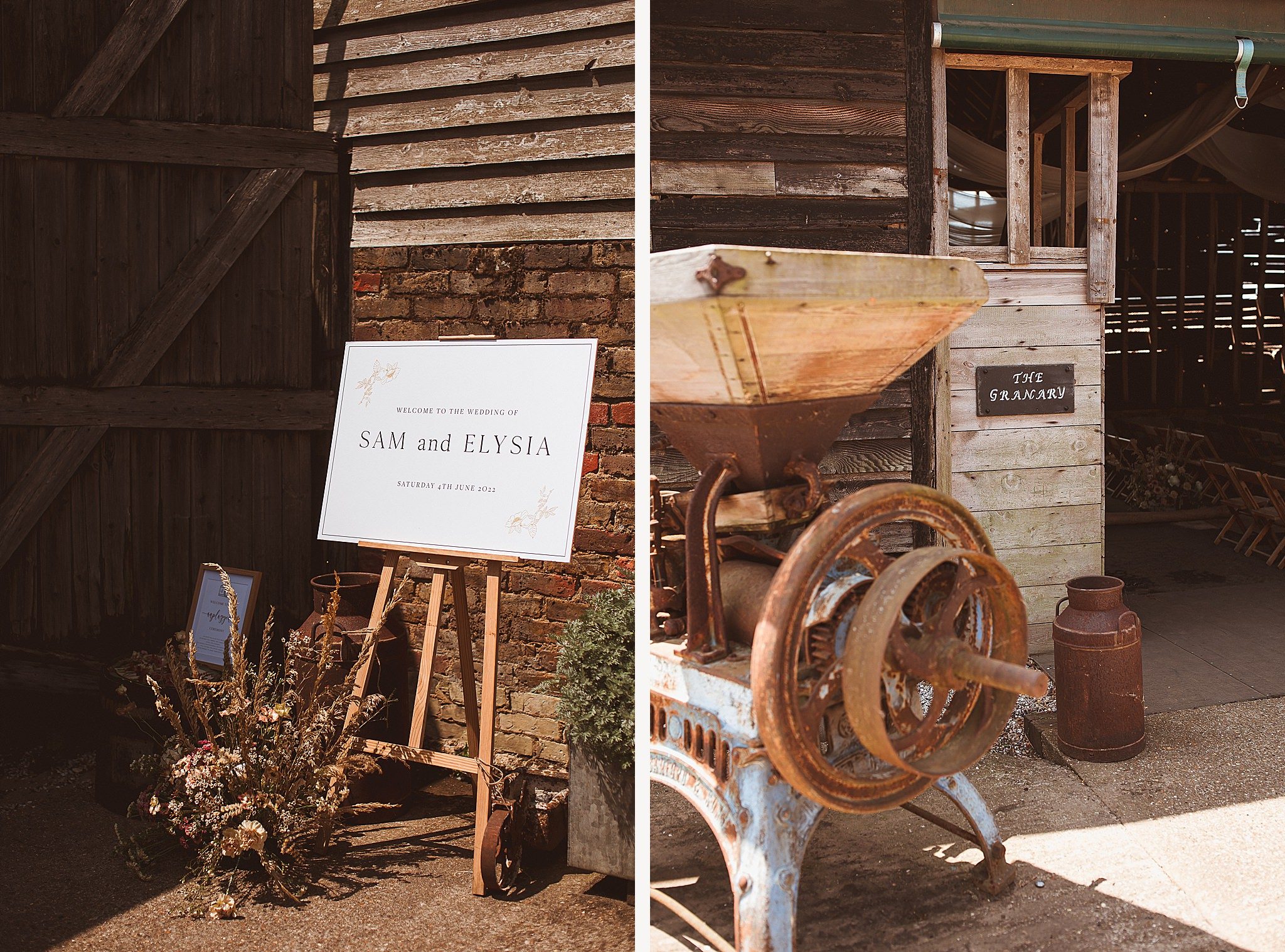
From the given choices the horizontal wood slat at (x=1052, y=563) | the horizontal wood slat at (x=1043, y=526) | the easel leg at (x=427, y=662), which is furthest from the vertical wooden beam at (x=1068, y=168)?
the easel leg at (x=427, y=662)

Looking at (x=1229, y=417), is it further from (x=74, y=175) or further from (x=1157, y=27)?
(x=74, y=175)

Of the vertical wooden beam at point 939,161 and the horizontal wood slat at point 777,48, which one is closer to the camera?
the horizontal wood slat at point 777,48

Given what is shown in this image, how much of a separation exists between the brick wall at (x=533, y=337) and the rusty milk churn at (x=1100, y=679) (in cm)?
154

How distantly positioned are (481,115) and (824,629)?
9.53 feet

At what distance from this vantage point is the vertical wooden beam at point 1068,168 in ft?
15.0

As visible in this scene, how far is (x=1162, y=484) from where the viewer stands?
26.9 feet

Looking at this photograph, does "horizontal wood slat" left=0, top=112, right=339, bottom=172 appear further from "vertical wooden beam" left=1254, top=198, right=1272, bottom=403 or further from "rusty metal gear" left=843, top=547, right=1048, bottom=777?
"vertical wooden beam" left=1254, top=198, right=1272, bottom=403

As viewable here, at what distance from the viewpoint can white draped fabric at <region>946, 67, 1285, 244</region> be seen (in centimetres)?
512

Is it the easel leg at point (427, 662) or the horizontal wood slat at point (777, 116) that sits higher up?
the horizontal wood slat at point (777, 116)

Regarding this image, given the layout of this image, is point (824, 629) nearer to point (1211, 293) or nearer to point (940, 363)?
point (940, 363)

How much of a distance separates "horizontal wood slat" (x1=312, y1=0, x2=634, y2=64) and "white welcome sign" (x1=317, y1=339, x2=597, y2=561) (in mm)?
1336

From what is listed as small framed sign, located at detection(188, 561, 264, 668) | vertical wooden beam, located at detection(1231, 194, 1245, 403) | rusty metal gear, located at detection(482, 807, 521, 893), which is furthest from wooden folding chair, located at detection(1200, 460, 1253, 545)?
small framed sign, located at detection(188, 561, 264, 668)

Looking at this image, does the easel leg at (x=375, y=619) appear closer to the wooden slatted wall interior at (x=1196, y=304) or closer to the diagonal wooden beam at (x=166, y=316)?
the diagonal wooden beam at (x=166, y=316)

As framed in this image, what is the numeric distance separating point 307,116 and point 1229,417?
833cm
